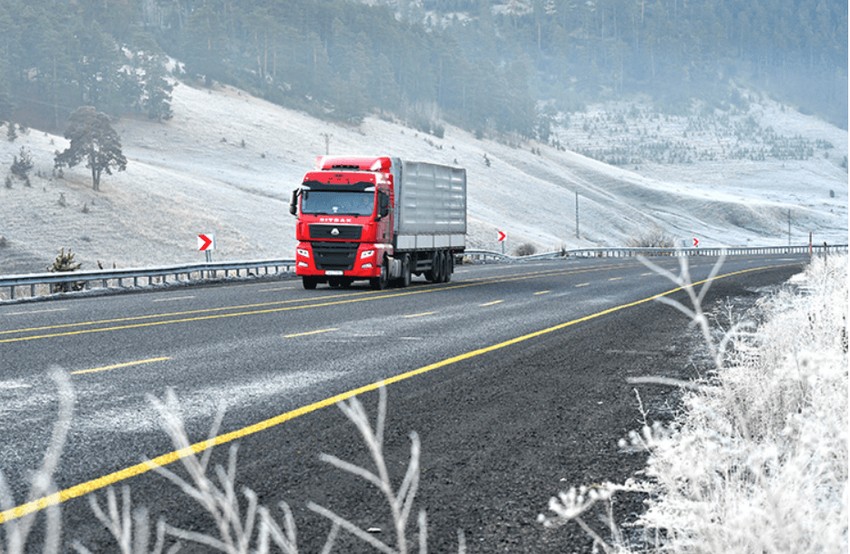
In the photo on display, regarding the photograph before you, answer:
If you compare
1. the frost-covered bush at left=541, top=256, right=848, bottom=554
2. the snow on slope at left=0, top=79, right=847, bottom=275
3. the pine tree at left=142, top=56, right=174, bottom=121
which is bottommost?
the snow on slope at left=0, top=79, right=847, bottom=275

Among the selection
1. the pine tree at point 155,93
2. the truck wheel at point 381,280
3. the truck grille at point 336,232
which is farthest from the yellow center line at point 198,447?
the pine tree at point 155,93

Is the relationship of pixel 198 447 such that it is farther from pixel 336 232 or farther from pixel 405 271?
pixel 405 271

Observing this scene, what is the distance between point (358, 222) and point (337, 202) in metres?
0.85

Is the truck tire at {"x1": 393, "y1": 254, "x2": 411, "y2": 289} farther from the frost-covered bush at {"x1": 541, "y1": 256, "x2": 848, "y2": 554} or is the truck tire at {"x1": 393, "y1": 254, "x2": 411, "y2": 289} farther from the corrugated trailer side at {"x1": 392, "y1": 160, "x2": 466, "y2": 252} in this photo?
the frost-covered bush at {"x1": 541, "y1": 256, "x2": 848, "y2": 554}

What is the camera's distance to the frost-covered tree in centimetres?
7019

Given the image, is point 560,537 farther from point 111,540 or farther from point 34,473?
point 34,473

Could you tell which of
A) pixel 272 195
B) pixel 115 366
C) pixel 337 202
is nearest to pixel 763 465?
pixel 115 366

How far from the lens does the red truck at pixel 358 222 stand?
26.3 m

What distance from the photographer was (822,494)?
5270 mm

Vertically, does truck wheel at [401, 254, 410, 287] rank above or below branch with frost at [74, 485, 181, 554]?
below

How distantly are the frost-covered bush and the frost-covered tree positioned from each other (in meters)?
64.9

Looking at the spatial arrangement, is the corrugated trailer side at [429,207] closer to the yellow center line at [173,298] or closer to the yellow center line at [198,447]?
the yellow center line at [173,298]

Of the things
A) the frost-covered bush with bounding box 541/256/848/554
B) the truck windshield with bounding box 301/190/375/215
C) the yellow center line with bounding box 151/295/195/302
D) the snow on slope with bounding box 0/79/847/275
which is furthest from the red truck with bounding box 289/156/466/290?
the snow on slope with bounding box 0/79/847/275

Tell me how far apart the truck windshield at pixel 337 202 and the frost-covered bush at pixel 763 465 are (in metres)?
16.5
